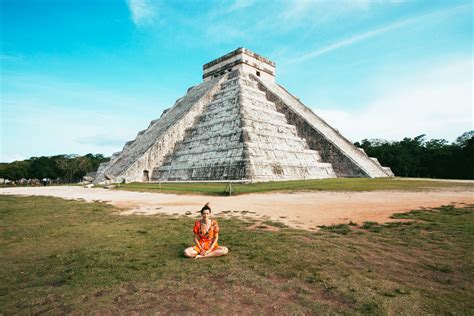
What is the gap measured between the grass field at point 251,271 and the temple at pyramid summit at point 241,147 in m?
11.4

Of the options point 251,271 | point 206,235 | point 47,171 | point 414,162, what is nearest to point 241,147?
point 206,235

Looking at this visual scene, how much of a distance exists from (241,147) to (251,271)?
46.7ft

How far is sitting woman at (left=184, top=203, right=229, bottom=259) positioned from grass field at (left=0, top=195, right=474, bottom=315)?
0.17 meters

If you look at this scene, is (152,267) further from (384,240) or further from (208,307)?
(384,240)

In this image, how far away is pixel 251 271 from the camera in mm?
3514

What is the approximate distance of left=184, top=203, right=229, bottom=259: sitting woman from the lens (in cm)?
414

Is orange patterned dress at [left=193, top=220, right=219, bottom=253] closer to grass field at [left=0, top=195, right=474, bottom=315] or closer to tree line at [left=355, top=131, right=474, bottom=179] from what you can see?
grass field at [left=0, top=195, right=474, bottom=315]

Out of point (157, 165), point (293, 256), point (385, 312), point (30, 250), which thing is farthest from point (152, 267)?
point (157, 165)

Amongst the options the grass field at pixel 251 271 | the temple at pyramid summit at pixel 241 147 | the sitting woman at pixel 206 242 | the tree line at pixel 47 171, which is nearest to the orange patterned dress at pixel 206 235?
the sitting woman at pixel 206 242

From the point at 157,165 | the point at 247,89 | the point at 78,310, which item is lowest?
the point at 78,310

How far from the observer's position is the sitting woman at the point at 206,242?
4137 mm

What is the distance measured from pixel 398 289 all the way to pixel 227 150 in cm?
1580

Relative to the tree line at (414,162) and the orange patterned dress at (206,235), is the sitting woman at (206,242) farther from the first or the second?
the tree line at (414,162)

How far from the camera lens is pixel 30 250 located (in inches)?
181
